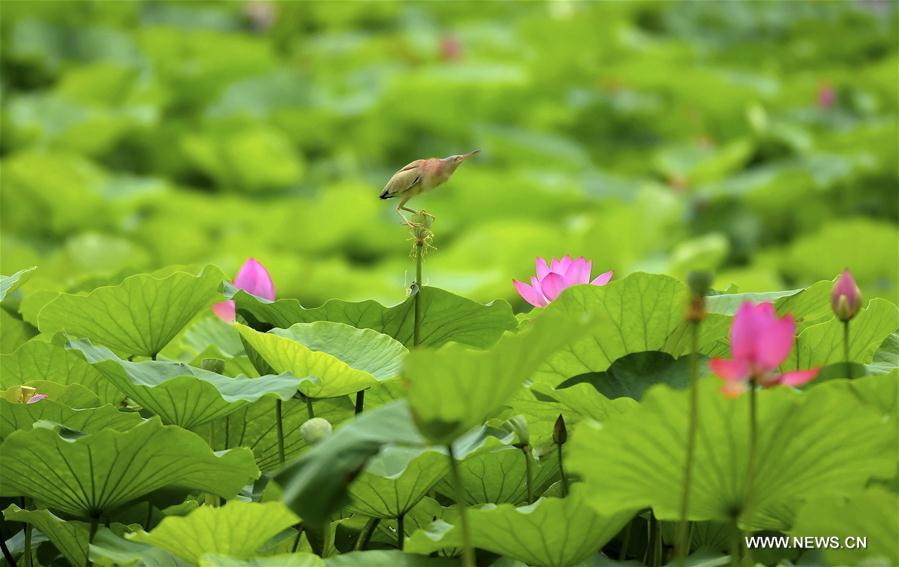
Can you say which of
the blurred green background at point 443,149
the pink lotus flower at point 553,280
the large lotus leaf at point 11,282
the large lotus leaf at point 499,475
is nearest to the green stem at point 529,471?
the large lotus leaf at point 499,475

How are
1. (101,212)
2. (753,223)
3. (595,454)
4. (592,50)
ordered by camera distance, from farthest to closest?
(592,50), (753,223), (101,212), (595,454)

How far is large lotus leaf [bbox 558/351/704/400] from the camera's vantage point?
2.39 ft

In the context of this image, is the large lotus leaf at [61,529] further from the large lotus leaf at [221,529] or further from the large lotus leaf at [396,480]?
the large lotus leaf at [396,480]

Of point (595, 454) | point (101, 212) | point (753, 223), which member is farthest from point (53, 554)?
point (753, 223)

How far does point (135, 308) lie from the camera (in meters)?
0.82

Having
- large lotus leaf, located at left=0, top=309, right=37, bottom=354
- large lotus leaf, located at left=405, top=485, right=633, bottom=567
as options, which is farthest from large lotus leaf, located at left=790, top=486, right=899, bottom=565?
large lotus leaf, located at left=0, top=309, right=37, bottom=354

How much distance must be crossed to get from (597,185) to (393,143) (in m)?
0.70

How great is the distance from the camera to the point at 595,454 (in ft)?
1.95

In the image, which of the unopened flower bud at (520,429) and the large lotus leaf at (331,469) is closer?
the large lotus leaf at (331,469)

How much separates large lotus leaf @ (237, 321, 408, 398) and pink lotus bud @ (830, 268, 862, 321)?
263mm

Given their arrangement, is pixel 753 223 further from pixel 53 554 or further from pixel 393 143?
pixel 53 554

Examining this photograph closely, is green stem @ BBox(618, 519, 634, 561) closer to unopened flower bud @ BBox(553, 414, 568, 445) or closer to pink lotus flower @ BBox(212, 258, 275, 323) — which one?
unopened flower bud @ BBox(553, 414, 568, 445)

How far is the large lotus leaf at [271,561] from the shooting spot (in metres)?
0.64

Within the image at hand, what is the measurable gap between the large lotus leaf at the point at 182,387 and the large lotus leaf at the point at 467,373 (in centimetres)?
15
